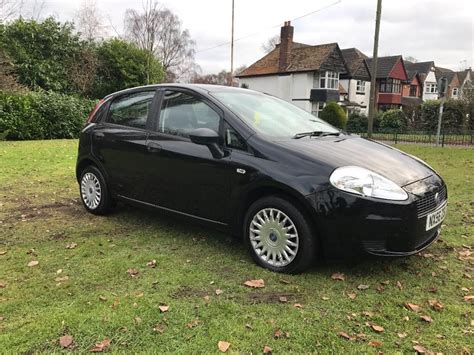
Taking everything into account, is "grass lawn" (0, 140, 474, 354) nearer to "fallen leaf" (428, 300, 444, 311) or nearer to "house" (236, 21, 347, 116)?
"fallen leaf" (428, 300, 444, 311)

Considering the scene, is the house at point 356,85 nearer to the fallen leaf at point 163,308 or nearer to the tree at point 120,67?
the tree at point 120,67

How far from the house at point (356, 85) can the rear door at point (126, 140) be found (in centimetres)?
3892

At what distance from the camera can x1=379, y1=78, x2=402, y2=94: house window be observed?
46.8m

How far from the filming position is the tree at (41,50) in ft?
70.6

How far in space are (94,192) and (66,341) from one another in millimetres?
3024

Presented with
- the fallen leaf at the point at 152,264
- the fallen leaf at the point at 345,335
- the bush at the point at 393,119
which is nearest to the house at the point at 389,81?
the bush at the point at 393,119

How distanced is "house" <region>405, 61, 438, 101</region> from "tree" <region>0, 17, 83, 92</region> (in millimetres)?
47676

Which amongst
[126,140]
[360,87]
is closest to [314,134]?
[126,140]

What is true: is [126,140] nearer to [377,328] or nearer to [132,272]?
[132,272]

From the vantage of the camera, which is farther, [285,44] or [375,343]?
[285,44]

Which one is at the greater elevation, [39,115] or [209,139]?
[39,115]

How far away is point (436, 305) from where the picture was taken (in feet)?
10.5

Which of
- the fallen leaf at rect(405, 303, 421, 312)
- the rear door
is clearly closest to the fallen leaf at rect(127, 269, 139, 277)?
the rear door

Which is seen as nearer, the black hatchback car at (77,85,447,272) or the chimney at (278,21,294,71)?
the black hatchback car at (77,85,447,272)
